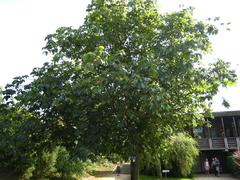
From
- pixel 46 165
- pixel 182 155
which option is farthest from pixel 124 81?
pixel 182 155

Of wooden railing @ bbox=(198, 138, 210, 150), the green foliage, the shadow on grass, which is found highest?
wooden railing @ bbox=(198, 138, 210, 150)

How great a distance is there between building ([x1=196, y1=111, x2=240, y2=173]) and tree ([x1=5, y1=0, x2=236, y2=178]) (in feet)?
58.2

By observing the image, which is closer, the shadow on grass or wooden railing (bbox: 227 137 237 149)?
the shadow on grass

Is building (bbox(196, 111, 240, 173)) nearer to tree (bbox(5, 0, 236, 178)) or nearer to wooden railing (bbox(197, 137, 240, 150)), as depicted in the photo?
wooden railing (bbox(197, 137, 240, 150))

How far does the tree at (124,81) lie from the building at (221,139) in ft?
58.2

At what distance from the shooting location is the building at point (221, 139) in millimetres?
27062

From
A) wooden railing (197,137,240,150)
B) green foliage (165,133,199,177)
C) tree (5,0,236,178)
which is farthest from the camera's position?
wooden railing (197,137,240,150)

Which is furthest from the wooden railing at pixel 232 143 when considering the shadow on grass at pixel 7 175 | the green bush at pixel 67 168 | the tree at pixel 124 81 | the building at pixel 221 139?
the shadow on grass at pixel 7 175

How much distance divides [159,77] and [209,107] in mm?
3265

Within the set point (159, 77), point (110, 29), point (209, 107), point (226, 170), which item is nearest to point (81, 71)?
A: point (110, 29)

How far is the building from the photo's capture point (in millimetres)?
27062

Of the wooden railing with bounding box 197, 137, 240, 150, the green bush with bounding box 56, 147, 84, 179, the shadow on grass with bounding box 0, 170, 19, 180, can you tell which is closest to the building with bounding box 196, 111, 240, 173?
the wooden railing with bounding box 197, 137, 240, 150

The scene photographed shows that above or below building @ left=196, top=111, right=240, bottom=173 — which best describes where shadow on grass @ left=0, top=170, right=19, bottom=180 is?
below

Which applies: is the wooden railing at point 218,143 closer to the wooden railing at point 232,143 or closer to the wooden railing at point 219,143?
the wooden railing at point 219,143
